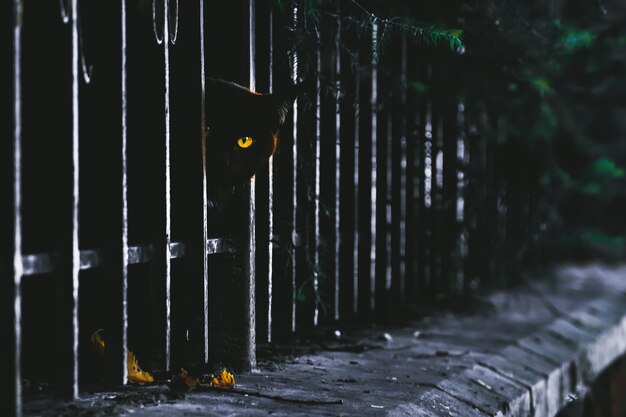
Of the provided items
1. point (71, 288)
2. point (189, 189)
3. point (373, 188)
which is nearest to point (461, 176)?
point (373, 188)

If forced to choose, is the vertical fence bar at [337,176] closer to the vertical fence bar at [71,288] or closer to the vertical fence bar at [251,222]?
the vertical fence bar at [251,222]

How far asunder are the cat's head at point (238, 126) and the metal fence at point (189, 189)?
2.3 inches

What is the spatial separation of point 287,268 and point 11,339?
1.46 m

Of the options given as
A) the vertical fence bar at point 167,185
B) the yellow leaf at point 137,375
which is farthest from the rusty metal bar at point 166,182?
the yellow leaf at point 137,375

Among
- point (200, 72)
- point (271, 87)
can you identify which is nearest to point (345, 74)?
point (271, 87)

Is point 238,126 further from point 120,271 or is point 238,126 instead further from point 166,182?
point 120,271

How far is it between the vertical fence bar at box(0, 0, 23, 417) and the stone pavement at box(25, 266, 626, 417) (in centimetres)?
38

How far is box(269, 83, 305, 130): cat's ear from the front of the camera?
8.40 feet

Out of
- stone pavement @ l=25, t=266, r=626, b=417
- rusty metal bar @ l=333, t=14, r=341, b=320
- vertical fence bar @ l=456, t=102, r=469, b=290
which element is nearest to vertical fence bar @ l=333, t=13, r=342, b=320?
rusty metal bar @ l=333, t=14, r=341, b=320

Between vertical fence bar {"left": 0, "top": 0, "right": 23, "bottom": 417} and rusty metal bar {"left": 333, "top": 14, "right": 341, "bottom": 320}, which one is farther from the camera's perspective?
rusty metal bar {"left": 333, "top": 14, "right": 341, "bottom": 320}

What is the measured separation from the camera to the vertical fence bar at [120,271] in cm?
202

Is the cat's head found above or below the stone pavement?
above

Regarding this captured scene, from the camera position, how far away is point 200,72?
2.39 m

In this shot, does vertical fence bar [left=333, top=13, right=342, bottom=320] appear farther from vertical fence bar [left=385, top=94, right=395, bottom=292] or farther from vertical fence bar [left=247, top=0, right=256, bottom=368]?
vertical fence bar [left=247, top=0, right=256, bottom=368]
